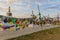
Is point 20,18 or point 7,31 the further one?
point 20,18

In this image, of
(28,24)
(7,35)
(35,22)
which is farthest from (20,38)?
(35,22)

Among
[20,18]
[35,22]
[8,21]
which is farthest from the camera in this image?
[35,22]

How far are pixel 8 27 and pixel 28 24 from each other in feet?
7.09

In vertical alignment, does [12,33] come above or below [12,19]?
below

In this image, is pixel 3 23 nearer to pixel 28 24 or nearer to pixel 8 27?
pixel 8 27

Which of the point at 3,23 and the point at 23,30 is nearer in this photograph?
the point at 3,23

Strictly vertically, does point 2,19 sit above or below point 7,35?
above

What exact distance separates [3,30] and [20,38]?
0.90 meters

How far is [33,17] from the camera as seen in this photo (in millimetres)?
10750

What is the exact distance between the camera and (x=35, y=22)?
1143cm

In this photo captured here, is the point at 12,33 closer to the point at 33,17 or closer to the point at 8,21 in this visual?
the point at 8,21

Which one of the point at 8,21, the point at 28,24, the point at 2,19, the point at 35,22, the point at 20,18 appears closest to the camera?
the point at 2,19

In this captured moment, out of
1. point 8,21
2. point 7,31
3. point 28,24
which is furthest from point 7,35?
point 28,24

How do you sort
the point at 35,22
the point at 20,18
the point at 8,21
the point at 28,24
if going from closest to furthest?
the point at 8,21
the point at 20,18
the point at 28,24
the point at 35,22
